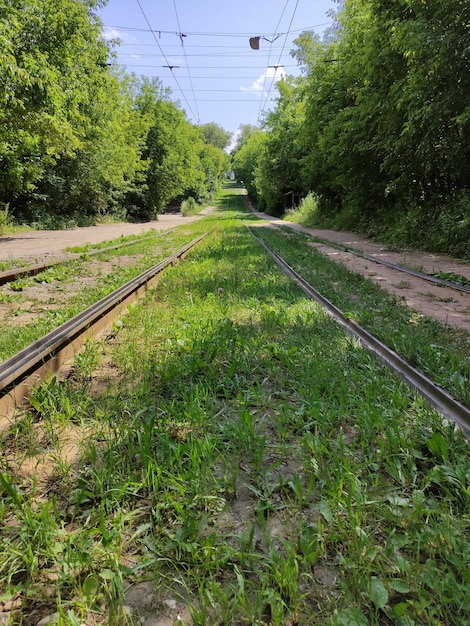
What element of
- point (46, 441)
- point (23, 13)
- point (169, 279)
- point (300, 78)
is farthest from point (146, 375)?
point (300, 78)

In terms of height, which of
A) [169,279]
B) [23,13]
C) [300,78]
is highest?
[300,78]

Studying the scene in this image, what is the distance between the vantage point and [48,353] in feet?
9.60

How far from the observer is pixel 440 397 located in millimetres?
2359

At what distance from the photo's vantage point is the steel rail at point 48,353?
2418mm

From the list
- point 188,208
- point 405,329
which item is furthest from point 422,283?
point 188,208

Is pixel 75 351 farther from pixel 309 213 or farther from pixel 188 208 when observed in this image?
pixel 188 208

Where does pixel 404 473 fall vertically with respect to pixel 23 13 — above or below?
below

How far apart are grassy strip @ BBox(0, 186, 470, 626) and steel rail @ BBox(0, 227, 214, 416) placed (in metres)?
0.18

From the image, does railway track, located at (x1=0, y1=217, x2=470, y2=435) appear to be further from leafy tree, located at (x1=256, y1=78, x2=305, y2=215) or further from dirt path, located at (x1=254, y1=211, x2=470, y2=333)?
leafy tree, located at (x1=256, y1=78, x2=305, y2=215)

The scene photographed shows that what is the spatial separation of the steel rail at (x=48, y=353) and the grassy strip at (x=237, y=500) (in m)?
0.18

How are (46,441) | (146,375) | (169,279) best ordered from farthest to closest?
1. (169,279)
2. (146,375)
3. (46,441)

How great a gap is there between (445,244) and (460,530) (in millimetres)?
11200

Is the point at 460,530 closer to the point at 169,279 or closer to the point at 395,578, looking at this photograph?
the point at 395,578

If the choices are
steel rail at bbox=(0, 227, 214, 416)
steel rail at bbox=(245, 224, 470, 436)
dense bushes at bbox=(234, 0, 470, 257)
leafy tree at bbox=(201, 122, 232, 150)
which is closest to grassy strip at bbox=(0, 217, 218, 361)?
steel rail at bbox=(0, 227, 214, 416)
